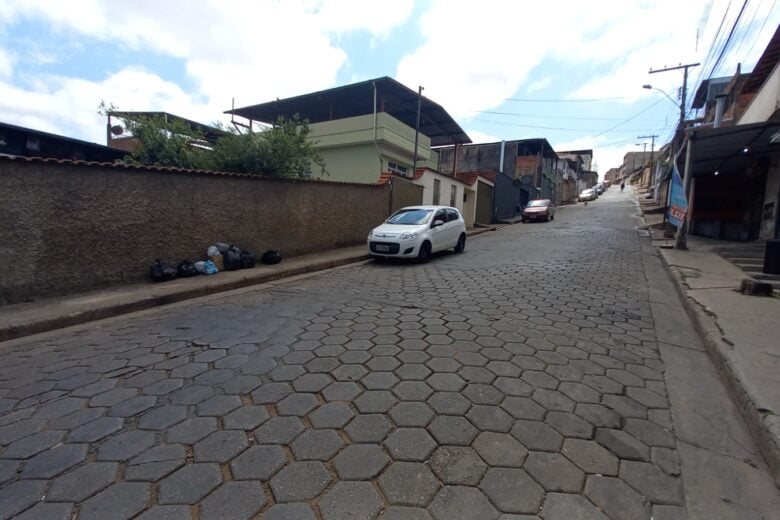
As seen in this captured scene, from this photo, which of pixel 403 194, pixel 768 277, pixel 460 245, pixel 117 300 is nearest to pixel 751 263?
pixel 768 277

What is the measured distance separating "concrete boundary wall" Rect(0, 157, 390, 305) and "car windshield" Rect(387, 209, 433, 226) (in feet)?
9.37

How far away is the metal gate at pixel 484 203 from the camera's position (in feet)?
70.0

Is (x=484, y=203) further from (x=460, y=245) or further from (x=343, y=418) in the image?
(x=343, y=418)

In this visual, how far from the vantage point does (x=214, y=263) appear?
→ 7277 mm

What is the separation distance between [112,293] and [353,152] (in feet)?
46.7

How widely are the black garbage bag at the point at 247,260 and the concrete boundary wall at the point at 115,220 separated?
0.49 metres

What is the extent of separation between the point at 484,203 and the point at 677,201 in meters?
12.0

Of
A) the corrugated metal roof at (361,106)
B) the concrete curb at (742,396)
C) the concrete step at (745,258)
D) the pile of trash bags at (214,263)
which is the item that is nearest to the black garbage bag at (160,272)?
the pile of trash bags at (214,263)

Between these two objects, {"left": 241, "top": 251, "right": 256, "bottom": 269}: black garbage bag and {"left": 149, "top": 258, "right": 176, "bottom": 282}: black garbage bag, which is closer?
{"left": 149, "top": 258, "right": 176, "bottom": 282}: black garbage bag

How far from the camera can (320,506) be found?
5.75 feet

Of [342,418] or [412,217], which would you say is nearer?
[342,418]

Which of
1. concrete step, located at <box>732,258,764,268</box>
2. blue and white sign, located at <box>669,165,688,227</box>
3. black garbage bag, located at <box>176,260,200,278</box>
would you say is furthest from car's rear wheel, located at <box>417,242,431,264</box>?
blue and white sign, located at <box>669,165,688,227</box>

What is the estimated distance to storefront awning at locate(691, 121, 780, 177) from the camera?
26.7ft

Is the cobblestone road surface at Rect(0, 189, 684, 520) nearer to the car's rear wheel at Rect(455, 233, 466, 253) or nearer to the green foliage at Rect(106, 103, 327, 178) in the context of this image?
the green foliage at Rect(106, 103, 327, 178)
